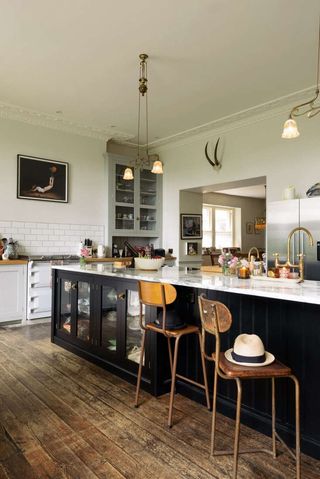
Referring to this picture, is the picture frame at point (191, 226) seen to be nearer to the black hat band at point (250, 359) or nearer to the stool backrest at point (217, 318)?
the stool backrest at point (217, 318)

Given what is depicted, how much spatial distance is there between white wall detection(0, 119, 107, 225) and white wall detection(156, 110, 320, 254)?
1.38m

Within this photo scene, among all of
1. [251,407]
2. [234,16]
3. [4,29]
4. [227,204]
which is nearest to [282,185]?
[234,16]

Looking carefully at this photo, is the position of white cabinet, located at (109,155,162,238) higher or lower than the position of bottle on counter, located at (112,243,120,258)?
higher

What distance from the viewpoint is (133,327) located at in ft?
9.63

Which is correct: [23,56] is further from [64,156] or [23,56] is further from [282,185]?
[282,185]

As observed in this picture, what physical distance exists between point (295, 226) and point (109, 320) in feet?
8.58

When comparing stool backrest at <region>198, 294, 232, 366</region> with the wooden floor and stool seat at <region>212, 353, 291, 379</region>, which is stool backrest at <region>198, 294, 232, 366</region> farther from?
the wooden floor

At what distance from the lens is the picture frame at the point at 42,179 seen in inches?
212

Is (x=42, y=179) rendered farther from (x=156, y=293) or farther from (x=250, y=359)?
(x=250, y=359)

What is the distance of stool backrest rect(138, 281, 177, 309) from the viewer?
2.37 metres

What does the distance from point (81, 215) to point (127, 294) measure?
345cm

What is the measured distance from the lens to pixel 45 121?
18.2 ft


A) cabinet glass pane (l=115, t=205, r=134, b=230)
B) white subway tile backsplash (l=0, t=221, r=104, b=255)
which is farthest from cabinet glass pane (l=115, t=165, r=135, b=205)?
white subway tile backsplash (l=0, t=221, r=104, b=255)

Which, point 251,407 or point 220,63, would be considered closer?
point 251,407
